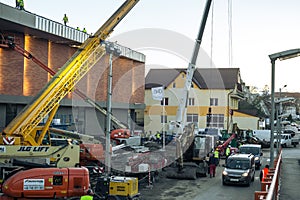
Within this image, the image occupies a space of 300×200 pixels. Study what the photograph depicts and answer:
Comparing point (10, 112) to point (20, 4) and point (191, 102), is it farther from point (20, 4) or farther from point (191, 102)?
point (191, 102)

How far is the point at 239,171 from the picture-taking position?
2186 centimetres

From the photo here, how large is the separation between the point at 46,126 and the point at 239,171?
1054cm

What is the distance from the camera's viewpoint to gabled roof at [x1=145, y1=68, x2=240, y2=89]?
61.5 meters

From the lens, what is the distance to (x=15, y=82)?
34688 mm

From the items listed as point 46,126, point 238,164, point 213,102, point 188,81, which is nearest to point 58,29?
point 188,81

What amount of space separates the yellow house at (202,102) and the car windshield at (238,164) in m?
34.6

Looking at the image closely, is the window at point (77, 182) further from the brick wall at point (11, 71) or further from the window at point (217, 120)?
the window at point (217, 120)

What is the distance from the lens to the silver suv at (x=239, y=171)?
70.5ft

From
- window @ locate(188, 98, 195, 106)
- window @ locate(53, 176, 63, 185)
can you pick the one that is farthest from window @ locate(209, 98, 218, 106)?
window @ locate(53, 176, 63, 185)

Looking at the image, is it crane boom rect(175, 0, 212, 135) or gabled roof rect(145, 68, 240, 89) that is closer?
crane boom rect(175, 0, 212, 135)

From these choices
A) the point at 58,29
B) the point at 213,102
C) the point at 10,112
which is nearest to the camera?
the point at 10,112

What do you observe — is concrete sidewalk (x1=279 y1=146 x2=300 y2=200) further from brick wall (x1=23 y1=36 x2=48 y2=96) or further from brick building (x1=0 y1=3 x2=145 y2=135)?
brick wall (x1=23 y1=36 x2=48 y2=96)

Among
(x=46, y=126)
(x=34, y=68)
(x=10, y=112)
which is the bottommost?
(x=46, y=126)

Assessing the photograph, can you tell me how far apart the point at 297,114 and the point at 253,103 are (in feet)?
188
